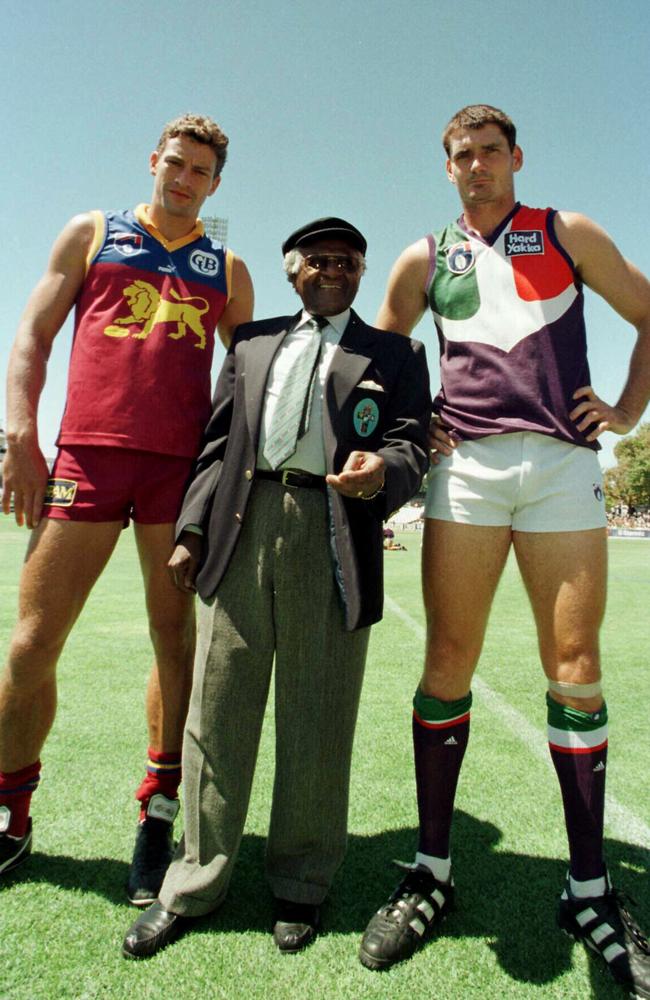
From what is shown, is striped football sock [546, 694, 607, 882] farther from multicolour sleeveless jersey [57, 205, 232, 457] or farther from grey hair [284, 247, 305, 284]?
grey hair [284, 247, 305, 284]

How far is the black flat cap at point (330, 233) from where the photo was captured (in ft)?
8.21

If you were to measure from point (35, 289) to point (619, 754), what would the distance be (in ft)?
12.8

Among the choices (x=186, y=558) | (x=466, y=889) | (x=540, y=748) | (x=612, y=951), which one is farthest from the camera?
(x=540, y=748)

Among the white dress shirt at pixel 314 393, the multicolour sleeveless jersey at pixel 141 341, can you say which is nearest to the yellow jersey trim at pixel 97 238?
the multicolour sleeveless jersey at pixel 141 341

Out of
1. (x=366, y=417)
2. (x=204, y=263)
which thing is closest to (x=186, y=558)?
(x=366, y=417)

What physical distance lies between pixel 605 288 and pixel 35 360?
7.37ft

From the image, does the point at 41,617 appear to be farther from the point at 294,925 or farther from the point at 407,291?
the point at 407,291

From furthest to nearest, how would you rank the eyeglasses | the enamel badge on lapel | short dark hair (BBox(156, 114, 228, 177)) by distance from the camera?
short dark hair (BBox(156, 114, 228, 177)) < the eyeglasses < the enamel badge on lapel

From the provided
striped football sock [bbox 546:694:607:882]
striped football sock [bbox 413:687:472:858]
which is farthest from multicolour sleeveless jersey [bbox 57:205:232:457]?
striped football sock [bbox 546:694:607:882]

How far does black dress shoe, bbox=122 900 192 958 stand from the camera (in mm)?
2100

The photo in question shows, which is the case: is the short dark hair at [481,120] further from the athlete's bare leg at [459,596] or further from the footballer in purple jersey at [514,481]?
the athlete's bare leg at [459,596]

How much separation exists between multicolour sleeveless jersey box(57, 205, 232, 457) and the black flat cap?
52cm

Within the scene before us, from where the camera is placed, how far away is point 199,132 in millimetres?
2863

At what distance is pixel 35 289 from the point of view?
277cm
